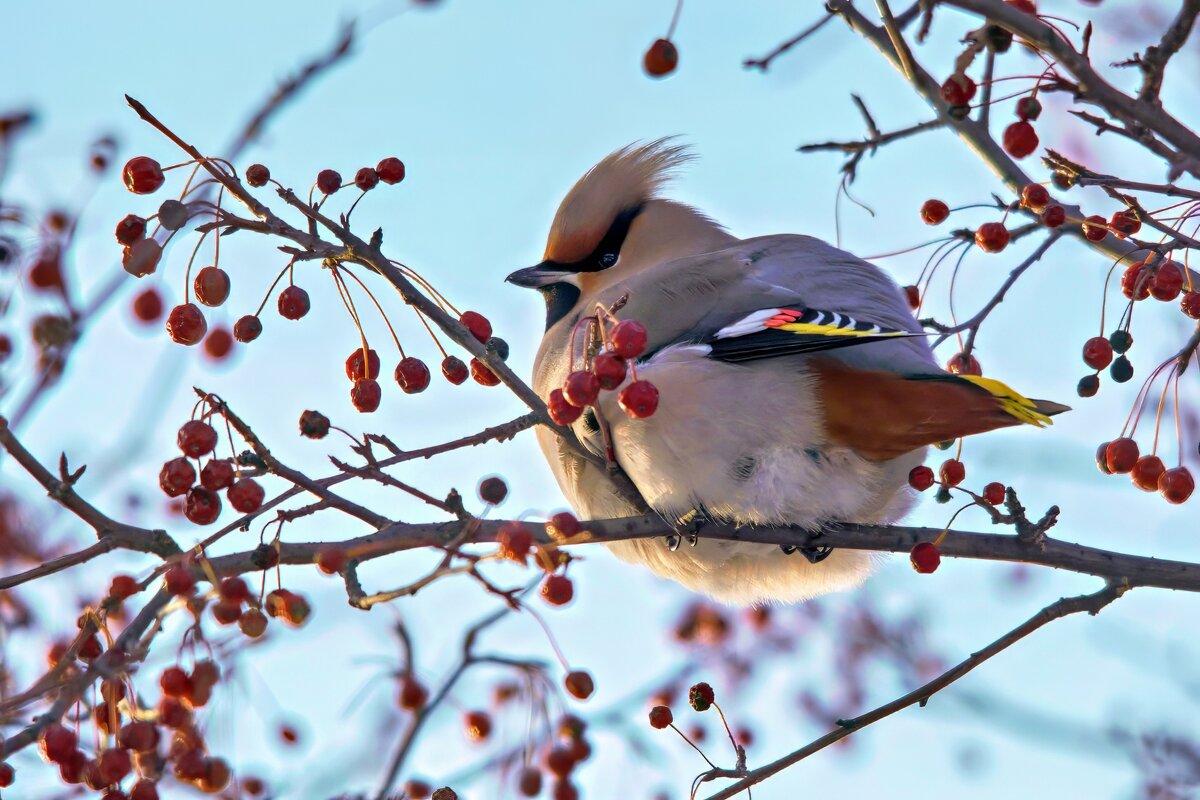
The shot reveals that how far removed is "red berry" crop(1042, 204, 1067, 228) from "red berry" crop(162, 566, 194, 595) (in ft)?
6.82

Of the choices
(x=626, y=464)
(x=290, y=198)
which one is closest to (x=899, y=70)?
(x=626, y=464)

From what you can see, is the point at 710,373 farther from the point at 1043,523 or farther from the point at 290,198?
the point at 290,198

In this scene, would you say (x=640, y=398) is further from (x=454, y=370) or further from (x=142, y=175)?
(x=142, y=175)

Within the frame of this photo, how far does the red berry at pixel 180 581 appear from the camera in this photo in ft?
8.21

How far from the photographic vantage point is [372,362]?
3.23m

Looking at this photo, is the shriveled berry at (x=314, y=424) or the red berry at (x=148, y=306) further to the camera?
the red berry at (x=148, y=306)

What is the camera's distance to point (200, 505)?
2770 mm

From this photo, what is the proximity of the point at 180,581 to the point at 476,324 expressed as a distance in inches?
35.3

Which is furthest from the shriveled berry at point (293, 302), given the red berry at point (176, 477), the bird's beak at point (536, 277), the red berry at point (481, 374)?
the bird's beak at point (536, 277)

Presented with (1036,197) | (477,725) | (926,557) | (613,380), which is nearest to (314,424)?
(613,380)

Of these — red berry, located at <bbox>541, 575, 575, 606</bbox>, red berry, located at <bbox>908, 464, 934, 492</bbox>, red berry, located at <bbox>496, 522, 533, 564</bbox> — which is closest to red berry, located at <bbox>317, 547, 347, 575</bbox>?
red berry, located at <bbox>496, 522, 533, 564</bbox>

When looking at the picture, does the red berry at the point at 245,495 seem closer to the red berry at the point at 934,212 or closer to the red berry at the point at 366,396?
the red berry at the point at 366,396

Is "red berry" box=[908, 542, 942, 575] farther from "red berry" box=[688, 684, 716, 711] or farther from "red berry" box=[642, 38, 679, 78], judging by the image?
"red berry" box=[642, 38, 679, 78]

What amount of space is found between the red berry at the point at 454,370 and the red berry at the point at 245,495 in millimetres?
543
